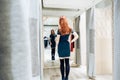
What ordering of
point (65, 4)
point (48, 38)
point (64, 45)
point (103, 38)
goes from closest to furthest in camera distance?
point (64, 45), point (65, 4), point (103, 38), point (48, 38)

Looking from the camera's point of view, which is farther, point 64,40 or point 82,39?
point 82,39

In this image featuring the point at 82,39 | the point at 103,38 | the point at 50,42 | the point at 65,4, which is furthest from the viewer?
the point at 82,39

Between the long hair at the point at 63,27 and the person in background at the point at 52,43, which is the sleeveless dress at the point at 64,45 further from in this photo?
the person in background at the point at 52,43

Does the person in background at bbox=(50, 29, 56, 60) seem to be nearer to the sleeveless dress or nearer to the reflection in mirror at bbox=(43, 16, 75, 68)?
the reflection in mirror at bbox=(43, 16, 75, 68)

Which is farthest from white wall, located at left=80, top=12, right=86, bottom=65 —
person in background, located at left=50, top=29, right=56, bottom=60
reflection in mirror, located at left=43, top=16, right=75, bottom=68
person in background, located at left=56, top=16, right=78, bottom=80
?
person in background, located at left=56, top=16, right=78, bottom=80

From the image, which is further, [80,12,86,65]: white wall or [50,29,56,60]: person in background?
[80,12,86,65]: white wall

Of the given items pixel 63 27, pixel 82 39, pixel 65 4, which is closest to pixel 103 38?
pixel 65 4

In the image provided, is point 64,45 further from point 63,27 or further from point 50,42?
point 50,42

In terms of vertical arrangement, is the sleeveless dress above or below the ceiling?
below

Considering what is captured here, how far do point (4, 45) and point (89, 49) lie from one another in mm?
3123

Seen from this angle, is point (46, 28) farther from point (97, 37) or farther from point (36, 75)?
point (36, 75)

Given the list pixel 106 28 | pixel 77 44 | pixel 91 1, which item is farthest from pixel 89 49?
pixel 77 44

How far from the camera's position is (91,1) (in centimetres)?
307

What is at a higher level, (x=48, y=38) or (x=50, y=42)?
(x=48, y=38)
